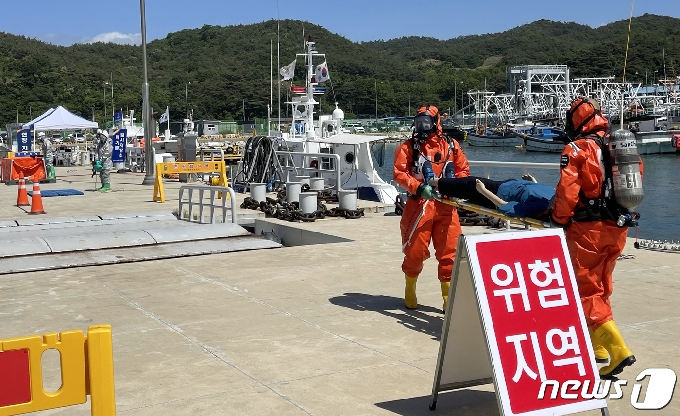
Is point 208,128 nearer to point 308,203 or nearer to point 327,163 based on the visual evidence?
point 327,163

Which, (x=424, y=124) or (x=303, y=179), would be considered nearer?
A: (x=424, y=124)

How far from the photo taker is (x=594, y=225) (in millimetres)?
5707

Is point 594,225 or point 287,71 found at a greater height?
point 287,71

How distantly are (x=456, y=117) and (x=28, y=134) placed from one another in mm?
109858

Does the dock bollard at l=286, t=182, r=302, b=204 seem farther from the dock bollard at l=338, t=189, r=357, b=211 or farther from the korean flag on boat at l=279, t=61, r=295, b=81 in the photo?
the korean flag on boat at l=279, t=61, r=295, b=81

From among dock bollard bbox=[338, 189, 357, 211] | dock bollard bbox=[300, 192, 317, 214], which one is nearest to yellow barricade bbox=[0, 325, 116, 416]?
dock bollard bbox=[300, 192, 317, 214]

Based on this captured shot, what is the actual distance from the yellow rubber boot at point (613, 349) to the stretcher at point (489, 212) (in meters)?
0.84

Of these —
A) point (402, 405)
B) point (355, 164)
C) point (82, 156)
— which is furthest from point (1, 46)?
point (402, 405)

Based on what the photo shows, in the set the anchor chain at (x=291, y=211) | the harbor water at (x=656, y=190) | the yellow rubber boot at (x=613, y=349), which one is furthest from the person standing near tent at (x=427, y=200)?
the anchor chain at (x=291, y=211)

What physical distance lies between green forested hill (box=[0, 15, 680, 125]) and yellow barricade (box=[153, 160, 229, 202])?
73409mm

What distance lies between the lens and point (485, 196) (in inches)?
256

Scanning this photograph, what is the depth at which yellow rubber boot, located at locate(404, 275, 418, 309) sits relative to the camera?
8031 millimetres

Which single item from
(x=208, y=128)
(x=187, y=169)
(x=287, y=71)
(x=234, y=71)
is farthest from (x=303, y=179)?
(x=234, y=71)

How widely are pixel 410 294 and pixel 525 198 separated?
2.19 m
